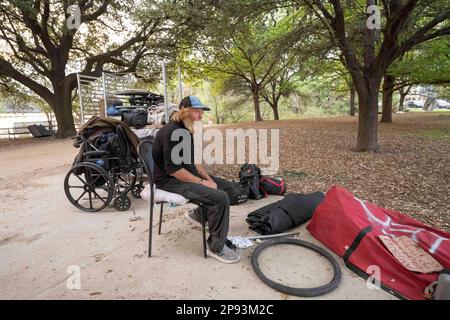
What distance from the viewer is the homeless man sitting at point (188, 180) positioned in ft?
7.22

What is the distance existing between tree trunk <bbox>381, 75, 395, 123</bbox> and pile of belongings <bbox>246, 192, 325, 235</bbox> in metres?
11.3

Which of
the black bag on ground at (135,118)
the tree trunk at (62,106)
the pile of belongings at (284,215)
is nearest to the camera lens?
the pile of belongings at (284,215)

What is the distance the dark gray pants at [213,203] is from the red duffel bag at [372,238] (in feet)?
3.21

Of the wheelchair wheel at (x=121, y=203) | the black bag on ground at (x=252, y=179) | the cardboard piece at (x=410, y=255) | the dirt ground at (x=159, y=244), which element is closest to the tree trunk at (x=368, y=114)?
the dirt ground at (x=159, y=244)

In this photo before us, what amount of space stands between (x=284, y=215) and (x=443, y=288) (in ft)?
4.56

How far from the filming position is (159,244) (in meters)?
2.58

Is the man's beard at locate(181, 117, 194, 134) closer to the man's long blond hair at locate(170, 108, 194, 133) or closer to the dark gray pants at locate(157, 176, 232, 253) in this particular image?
the man's long blond hair at locate(170, 108, 194, 133)

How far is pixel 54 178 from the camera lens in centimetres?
511

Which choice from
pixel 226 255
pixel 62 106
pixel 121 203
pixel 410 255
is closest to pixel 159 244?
pixel 226 255

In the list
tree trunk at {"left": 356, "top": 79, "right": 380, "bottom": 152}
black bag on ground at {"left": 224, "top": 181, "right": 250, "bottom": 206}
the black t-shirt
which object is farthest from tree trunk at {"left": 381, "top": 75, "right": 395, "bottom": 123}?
the black t-shirt

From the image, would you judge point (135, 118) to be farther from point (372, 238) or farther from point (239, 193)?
point (372, 238)

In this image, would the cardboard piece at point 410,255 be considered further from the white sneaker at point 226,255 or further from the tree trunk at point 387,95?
the tree trunk at point 387,95
